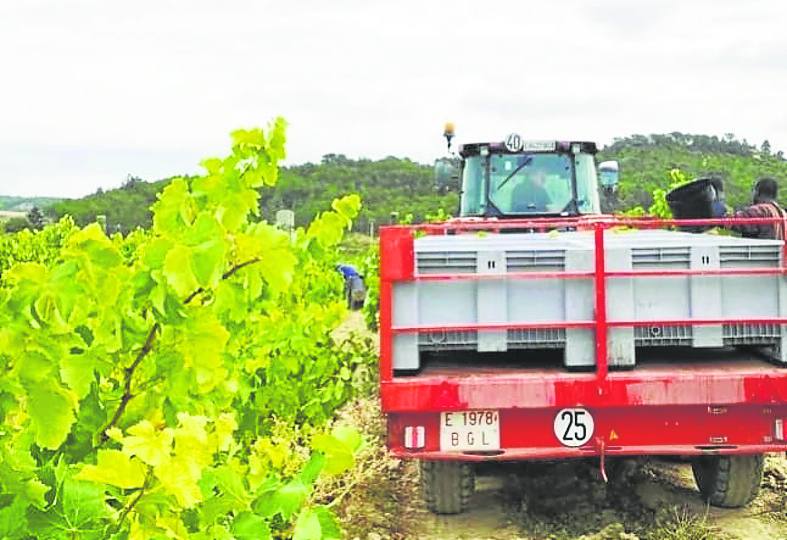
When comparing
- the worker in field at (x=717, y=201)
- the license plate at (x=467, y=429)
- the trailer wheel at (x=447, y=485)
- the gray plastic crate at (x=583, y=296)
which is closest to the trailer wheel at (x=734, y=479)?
the gray plastic crate at (x=583, y=296)

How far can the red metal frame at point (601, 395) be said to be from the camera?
4582 millimetres

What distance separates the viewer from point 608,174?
8.12 m

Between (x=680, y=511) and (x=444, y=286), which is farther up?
(x=444, y=286)

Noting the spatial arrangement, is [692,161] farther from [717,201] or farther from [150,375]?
[150,375]

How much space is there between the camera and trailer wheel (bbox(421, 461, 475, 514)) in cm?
534

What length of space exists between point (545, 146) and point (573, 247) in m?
3.05

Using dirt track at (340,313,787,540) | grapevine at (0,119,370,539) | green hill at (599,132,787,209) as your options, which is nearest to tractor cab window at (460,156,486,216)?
dirt track at (340,313,787,540)

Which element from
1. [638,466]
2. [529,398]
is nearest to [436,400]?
[529,398]

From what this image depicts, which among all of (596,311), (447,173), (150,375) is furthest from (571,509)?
(150,375)

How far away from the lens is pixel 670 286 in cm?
466

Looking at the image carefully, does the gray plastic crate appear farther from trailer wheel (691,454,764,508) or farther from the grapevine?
the grapevine

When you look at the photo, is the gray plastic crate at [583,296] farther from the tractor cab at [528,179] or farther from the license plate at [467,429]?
the tractor cab at [528,179]

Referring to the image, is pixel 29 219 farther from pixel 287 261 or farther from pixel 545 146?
pixel 287 261

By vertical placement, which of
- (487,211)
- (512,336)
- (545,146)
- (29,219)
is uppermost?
(29,219)
